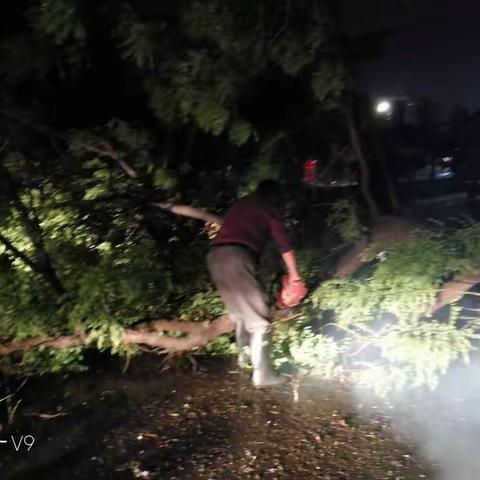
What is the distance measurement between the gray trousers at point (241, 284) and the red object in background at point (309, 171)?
154 cm

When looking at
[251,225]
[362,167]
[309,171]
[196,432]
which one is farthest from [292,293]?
[309,171]

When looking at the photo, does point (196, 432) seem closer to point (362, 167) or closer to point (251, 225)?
point (251, 225)

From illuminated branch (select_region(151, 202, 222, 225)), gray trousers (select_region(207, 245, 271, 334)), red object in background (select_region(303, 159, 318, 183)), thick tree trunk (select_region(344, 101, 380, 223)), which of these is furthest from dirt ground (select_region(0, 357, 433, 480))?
red object in background (select_region(303, 159, 318, 183))

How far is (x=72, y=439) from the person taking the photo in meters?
4.04

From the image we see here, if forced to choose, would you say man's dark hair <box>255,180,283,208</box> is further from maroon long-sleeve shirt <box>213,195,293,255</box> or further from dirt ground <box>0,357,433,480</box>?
dirt ground <box>0,357,433,480</box>

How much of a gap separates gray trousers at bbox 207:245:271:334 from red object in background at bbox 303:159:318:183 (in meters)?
1.54

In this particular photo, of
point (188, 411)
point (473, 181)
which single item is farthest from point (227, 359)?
point (473, 181)

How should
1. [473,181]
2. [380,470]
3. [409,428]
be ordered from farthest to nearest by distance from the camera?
[473,181], [409,428], [380,470]

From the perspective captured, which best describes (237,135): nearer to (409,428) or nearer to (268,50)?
(268,50)

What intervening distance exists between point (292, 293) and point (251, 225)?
0.60 meters

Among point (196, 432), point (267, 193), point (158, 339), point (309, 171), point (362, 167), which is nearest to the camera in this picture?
point (196, 432)

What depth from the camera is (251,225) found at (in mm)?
4422

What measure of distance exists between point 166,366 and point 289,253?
155 cm

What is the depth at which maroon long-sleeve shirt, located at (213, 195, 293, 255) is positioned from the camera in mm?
4348
